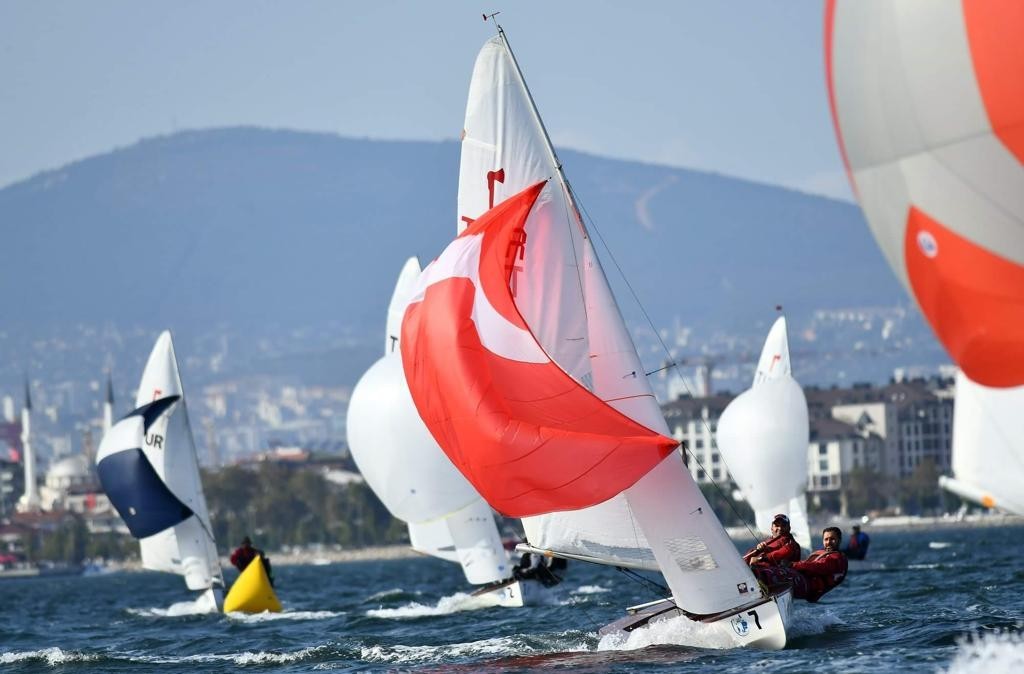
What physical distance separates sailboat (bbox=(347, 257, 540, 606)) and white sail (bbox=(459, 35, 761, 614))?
10.8m

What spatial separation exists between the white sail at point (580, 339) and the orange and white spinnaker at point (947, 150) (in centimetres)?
811

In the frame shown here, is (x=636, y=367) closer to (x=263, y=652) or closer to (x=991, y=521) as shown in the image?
(x=263, y=652)

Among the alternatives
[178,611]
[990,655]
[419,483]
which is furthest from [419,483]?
[990,655]

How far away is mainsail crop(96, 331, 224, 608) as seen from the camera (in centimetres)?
3856

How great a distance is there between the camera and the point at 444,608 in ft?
109

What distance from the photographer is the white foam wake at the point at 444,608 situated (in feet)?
107

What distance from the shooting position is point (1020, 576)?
3416cm

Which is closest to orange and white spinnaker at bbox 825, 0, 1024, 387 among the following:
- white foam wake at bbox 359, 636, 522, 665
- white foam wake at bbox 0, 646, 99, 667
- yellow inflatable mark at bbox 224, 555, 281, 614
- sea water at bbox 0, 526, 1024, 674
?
sea water at bbox 0, 526, 1024, 674

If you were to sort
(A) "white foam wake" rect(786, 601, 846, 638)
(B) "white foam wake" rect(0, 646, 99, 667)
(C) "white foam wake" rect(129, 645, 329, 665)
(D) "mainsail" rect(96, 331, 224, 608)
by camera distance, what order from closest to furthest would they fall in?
(A) "white foam wake" rect(786, 601, 846, 638)
(C) "white foam wake" rect(129, 645, 329, 665)
(B) "white foam wake" rect(0, 646, 99, 667)
(D) "mainsail" rect(96, 331, 224, 608)

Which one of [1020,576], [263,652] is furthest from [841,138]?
[1020,576]

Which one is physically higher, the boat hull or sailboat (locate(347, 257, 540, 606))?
sailboat (locate(347, 257, 540, 606))

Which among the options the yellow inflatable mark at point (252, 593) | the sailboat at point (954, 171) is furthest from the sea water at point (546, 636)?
the sailboat at point (954, 171)

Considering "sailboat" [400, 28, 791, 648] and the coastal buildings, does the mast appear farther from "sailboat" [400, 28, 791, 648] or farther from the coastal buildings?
the coastal buildings

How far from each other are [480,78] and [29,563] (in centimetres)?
12540
